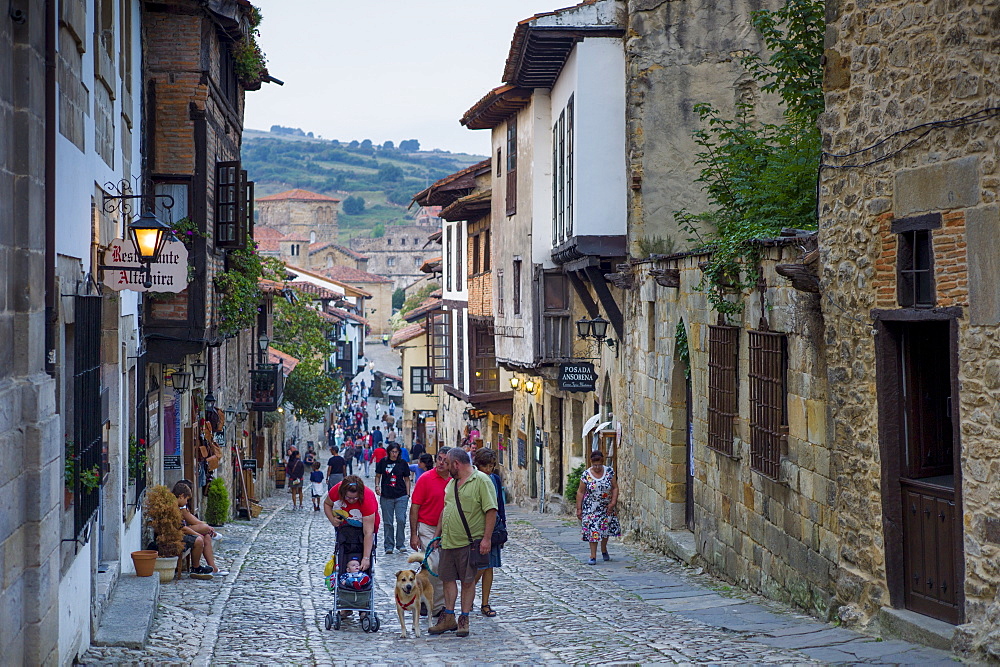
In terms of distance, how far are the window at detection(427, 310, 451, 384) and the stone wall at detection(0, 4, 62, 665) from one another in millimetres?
27545

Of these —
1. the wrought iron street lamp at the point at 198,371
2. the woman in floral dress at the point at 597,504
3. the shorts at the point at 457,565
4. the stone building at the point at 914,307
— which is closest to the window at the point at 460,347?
the wrought iron street lamp at the point at 198,371

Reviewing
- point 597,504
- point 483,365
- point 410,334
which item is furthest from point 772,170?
point 410,334

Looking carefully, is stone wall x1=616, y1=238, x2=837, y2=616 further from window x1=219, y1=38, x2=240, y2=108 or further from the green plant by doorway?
window x1=219, y1=38, x2=240, y2=108

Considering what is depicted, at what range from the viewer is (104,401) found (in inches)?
417

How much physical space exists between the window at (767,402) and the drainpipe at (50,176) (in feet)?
20.0

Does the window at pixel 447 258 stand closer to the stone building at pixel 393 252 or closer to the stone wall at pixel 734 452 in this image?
the stone wall at pixel 734 452

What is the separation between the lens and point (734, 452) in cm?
1180

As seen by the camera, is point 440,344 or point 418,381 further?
point 418,381

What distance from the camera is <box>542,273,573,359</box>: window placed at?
21.5m

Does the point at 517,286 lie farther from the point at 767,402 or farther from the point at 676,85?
the point at 767,402

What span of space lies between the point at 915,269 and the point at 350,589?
522 centimetres

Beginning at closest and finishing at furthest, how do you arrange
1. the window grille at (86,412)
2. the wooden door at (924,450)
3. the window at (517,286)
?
the window grille at (86,412)
the wooden door at (924,450)
the window at (517,286)

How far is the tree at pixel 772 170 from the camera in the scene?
11664 millimetres

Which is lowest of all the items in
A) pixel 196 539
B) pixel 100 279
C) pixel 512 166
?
pixel 196 539
